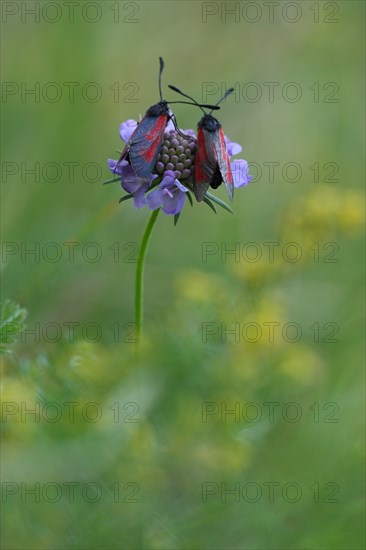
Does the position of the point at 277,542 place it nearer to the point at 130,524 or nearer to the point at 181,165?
the point at 130,524

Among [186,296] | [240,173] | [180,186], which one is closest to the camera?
[180,186]

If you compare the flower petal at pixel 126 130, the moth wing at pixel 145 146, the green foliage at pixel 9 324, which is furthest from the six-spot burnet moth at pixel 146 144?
the green foliage at pixel 9 324

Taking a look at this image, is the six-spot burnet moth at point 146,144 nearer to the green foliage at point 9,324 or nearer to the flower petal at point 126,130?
the flower petal at point 126,130

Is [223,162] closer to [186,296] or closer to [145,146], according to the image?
[145,146]

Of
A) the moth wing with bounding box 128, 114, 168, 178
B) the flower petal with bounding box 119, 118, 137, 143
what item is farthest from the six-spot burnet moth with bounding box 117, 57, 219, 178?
the flower petal with bounding box 119, 118, 137, 143

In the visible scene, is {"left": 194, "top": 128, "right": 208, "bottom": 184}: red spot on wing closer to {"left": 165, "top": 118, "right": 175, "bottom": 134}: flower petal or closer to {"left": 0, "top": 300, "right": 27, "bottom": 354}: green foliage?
{"left": 165, "top": 118, "right": 175, "bottom": 134}: flower petal

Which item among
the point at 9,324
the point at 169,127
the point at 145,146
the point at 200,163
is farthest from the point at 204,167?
the point at 9,324
